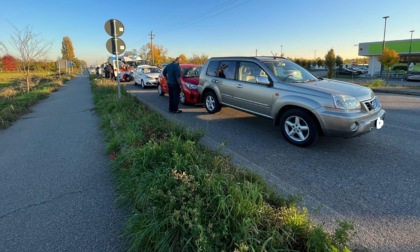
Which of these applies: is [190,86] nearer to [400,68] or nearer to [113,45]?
[113,45]

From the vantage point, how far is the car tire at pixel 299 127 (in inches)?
186

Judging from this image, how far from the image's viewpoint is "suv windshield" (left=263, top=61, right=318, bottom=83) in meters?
5.52

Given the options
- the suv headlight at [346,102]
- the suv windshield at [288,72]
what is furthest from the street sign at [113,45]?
the suv headlight at [346,102]

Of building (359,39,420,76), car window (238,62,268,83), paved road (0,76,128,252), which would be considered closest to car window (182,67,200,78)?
car window (238,62,268,83)

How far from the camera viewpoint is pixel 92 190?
3533 millimetres

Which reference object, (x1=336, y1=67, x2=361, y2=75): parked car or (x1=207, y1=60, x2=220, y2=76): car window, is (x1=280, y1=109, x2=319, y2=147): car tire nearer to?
(x1=207, y1=60, x2=220, y2=76): car window

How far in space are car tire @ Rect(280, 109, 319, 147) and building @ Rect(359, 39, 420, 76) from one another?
41.1 meters

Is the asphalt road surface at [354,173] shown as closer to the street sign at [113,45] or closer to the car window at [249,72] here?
the car window at [249,72]

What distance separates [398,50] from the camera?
3856 centimetres

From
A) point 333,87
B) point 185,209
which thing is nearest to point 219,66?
point 333,87

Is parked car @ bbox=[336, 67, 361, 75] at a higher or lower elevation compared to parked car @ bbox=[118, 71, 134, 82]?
higher

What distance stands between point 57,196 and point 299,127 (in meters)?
4.21

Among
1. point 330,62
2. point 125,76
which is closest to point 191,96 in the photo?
point 125,76

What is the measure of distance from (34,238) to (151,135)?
2.46 metres
